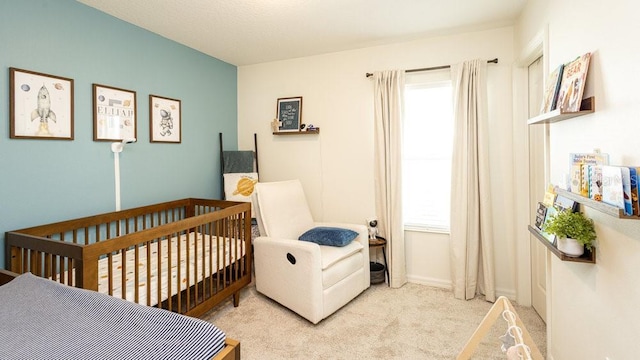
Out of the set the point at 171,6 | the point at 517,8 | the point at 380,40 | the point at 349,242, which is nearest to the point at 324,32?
the point at 380,40

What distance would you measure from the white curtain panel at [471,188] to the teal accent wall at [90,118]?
264 centimetres

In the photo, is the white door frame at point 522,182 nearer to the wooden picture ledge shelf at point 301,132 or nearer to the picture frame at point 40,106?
the wooden picture ledge shelf at point 301,132

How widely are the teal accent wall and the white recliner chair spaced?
983mm

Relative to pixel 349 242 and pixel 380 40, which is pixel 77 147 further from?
pixel 380 40

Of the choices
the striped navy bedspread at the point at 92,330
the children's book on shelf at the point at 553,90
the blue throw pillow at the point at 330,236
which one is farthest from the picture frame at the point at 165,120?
the children's book on shelf at the point at 553,90

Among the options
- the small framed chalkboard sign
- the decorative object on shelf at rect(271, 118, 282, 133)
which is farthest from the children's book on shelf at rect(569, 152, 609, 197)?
the decorative object on shelf at rect(271, 118, 282, 133)

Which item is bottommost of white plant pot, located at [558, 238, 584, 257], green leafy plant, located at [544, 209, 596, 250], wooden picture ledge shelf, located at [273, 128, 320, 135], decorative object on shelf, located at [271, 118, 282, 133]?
white plant pot, located at [558, 238, 584, 257]

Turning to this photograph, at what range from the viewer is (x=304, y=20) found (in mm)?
2691

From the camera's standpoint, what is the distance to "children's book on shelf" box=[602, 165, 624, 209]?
102cm

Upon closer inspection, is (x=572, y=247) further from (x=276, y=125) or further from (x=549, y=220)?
(x=276, y=125)

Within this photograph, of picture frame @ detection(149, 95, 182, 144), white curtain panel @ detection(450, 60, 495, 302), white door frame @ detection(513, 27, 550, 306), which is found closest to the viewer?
white door frame @ detection(513, 27, 550, 306)

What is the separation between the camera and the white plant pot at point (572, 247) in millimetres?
1376

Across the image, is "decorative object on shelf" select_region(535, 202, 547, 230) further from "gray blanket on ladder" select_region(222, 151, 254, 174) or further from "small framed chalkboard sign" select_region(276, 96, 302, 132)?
"gray blanket on ladder" select_region(222, 151, 254, 174)

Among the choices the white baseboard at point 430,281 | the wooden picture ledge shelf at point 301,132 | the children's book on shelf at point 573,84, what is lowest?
the white baseboard at point 430,281
